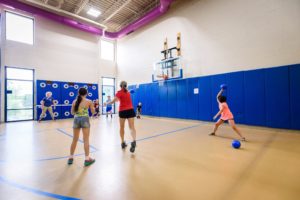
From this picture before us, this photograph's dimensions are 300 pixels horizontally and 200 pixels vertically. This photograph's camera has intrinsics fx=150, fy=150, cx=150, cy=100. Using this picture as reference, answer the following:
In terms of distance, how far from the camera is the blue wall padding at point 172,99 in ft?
26.9

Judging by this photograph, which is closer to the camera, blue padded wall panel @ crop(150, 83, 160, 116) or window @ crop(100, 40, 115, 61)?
blue padded wall panel @ crop(150, 83, 160, 116)

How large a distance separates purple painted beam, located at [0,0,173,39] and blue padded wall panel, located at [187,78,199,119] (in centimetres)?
417

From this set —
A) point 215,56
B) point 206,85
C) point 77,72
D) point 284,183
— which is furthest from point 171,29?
point 284,183

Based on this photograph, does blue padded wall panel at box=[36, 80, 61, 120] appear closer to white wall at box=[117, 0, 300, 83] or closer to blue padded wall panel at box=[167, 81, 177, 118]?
white wall at box=[117, 0, 300, 83]

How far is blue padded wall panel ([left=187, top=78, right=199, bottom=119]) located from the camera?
7277mm

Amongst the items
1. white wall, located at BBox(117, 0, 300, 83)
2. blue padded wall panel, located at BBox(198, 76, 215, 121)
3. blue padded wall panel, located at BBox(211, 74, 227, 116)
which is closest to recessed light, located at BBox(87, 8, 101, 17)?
white wall, located at BBox(117, 0, 300, 83)

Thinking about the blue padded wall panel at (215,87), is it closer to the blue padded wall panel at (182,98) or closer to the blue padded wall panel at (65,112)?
Result: the blue padded wall panel at (182,98)

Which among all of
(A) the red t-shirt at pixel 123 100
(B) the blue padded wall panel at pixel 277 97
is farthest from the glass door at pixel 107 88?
(B) the blue padded wall panel at pixel 277 97

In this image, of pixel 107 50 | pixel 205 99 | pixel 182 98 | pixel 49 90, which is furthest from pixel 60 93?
pixel 205 99

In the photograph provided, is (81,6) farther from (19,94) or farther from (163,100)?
(163,100)

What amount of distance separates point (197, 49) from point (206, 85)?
1.95 meters

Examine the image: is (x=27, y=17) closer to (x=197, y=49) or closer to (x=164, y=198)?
(x=197, y=49)

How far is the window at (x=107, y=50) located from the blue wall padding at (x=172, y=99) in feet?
21.2

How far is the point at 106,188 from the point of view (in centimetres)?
193
